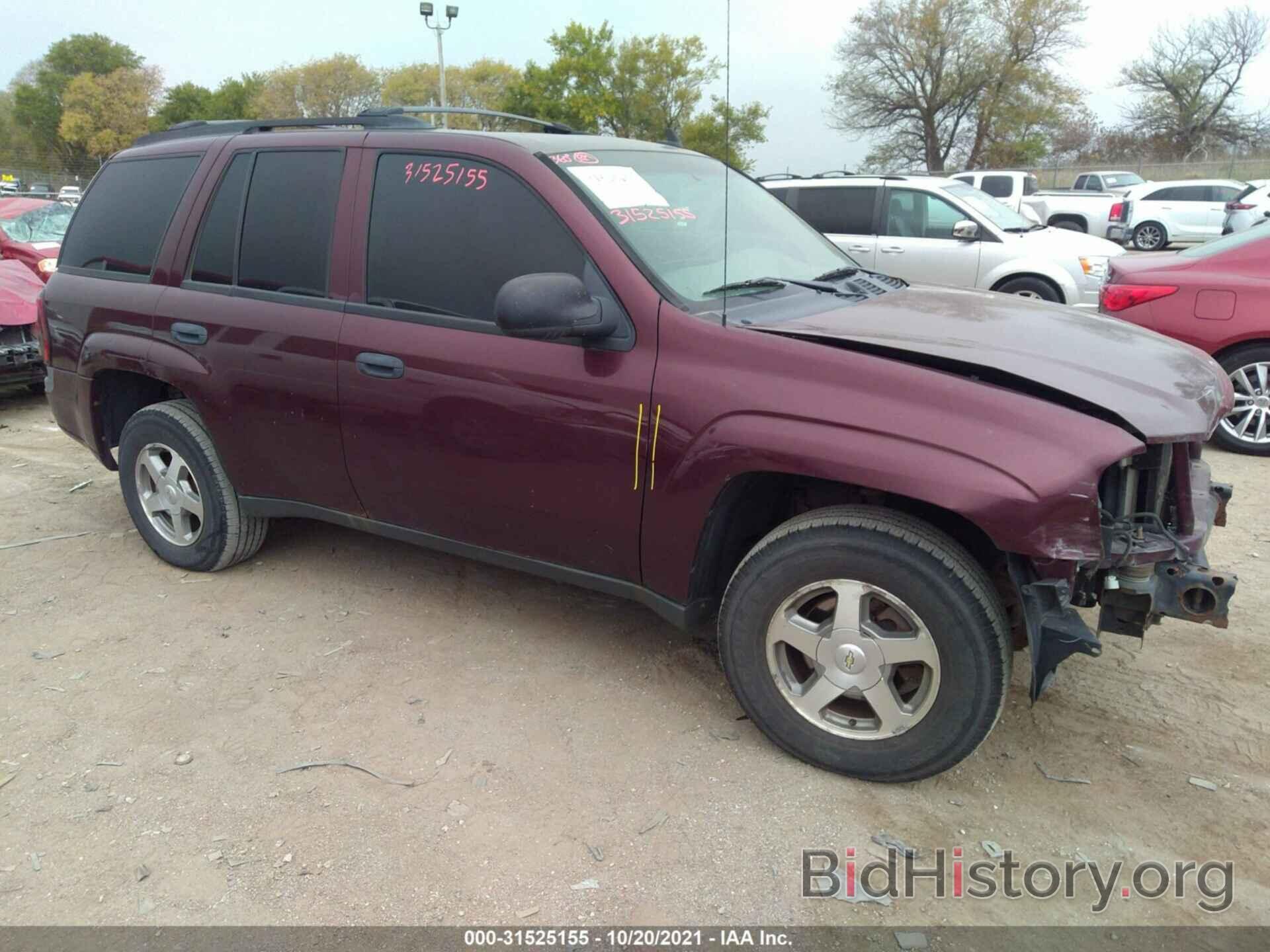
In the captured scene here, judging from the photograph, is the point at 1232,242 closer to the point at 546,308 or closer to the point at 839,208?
the point at 839,208

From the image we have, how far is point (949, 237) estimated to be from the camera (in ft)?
31.2

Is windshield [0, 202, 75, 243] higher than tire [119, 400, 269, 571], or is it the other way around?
windshield [0, 202, 75, 243]

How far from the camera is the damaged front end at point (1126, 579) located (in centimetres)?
255

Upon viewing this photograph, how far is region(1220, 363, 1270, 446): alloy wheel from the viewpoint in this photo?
237 inches

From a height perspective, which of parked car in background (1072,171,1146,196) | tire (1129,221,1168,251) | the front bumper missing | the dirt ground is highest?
parked car in background (1072,171,1146,196)

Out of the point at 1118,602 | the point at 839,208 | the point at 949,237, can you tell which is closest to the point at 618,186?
the point at 1118,602

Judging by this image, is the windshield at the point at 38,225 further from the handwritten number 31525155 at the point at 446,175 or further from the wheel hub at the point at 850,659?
the wheel hub at the point at 850,659

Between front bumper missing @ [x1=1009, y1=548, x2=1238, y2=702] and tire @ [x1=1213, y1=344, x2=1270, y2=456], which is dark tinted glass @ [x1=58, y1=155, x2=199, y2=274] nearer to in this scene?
front bumper missing @ [x1=1009, y1=548, x2=1238, y2=702]

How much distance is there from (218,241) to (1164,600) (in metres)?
3.72

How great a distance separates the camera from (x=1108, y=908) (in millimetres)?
2428

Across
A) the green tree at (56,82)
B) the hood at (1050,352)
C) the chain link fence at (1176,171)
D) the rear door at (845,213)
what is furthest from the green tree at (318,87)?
the hood at (1050,352)

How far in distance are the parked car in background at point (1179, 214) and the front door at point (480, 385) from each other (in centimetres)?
2153

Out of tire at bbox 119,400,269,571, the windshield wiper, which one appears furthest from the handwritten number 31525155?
tire at bbox 119,400,269,571

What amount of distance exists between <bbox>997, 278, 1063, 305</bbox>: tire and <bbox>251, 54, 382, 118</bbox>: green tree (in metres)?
66.6
